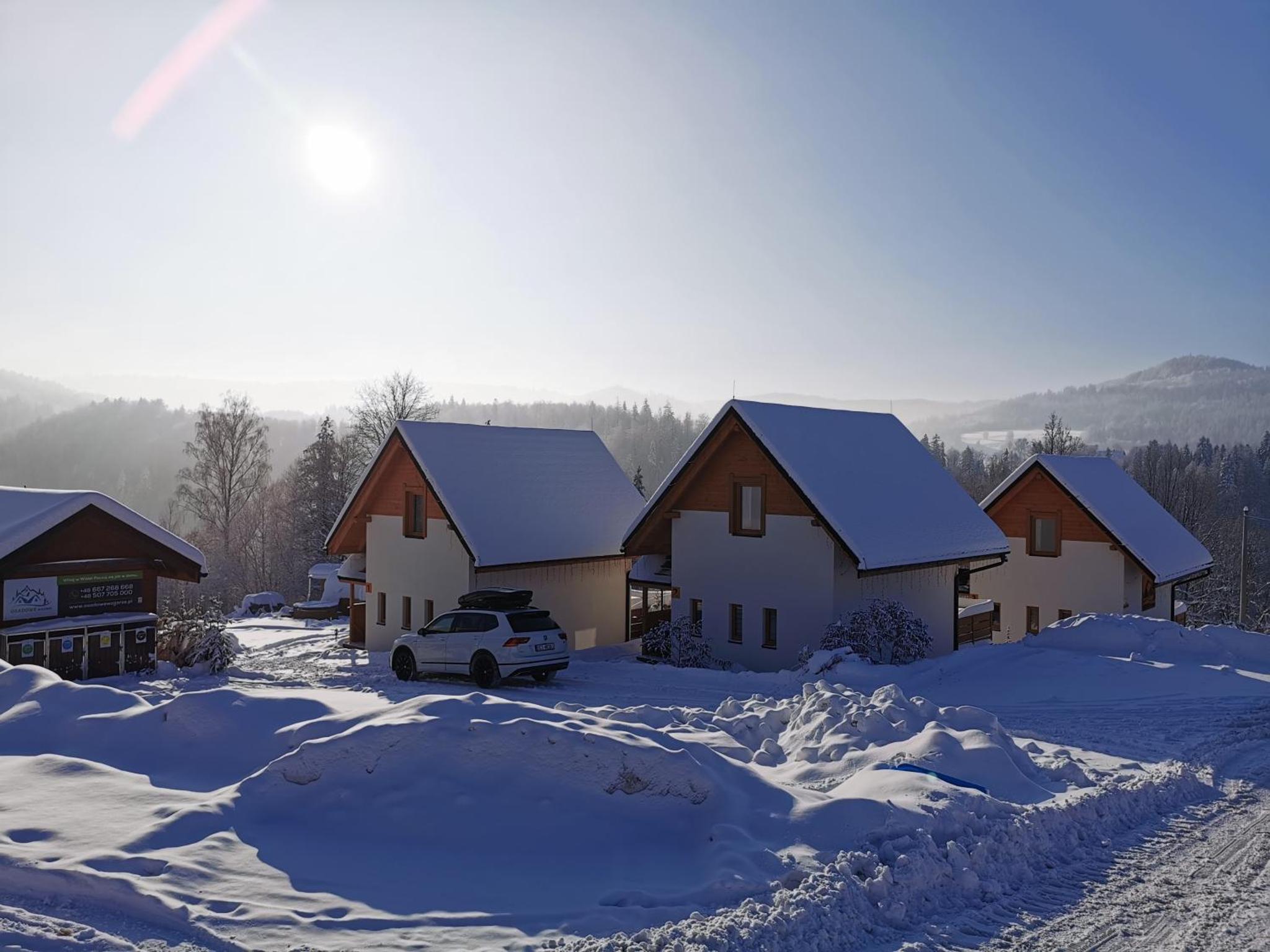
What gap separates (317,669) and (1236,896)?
2145 cm

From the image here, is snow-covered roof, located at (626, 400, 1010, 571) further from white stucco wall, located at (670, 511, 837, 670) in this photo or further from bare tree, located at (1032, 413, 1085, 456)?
bare tree, located at (1032, 413, 1085, 456)

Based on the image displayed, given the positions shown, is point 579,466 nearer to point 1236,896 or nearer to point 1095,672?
point 1095,672

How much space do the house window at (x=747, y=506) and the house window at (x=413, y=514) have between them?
32.1 feet

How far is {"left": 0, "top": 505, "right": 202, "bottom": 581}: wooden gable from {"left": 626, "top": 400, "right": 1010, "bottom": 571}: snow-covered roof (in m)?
11.6

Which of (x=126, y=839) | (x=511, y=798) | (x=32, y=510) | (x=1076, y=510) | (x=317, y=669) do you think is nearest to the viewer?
(x=126, y=839)

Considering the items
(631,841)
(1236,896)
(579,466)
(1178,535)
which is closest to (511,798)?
(631,841)

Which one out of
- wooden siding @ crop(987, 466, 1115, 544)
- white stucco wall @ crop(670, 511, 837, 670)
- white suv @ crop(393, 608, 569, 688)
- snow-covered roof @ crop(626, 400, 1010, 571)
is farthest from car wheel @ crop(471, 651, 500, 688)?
wooden siding @ crop(987, 466, 1115, 544)

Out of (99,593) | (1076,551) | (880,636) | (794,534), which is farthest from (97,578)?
(1076,551)

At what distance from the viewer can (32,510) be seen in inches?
803

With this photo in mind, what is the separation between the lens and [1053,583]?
3062 cm

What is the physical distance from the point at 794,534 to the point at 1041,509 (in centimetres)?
1313

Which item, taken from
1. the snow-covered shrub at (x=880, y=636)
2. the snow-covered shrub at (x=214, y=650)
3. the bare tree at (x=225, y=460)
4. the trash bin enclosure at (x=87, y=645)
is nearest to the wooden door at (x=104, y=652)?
the trash bin enclosure at (x=87, y=645)

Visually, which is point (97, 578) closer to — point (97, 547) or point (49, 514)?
point (97, 547)

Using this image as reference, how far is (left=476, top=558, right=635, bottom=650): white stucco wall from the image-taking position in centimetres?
2638
